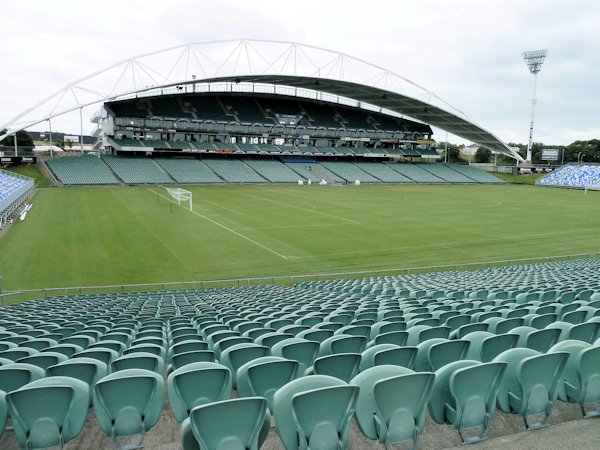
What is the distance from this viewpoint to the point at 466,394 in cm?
408

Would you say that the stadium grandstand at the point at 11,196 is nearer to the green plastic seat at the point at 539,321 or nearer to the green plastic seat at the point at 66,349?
the green plastic seat at the point at 66,349

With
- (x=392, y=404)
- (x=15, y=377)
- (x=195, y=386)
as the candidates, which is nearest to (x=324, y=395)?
(x=392, y=404)

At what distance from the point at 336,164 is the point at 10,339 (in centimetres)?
9475

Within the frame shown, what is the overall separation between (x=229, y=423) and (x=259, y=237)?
3073cm

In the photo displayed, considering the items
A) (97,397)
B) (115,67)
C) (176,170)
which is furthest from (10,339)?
(176,170)

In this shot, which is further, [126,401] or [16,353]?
[16,353]

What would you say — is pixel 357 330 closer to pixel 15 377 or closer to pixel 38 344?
pixel 15 377

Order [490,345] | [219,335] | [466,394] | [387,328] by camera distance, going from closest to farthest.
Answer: [466,394], [490,345], [387,328], [219,335]

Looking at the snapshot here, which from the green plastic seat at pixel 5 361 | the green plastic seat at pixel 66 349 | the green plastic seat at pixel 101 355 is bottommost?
the green plastic seat at pixel 66 349

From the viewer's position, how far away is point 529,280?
16688 millimetres

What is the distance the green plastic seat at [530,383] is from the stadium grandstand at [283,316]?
0.07ft

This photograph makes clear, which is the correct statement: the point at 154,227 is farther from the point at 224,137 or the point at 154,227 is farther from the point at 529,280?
the point at 224,137

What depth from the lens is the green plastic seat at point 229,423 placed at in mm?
3332

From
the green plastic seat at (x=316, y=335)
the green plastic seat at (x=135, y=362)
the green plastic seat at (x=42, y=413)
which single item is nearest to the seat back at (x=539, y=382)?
the green plastic seat at (x=316, y=335)
